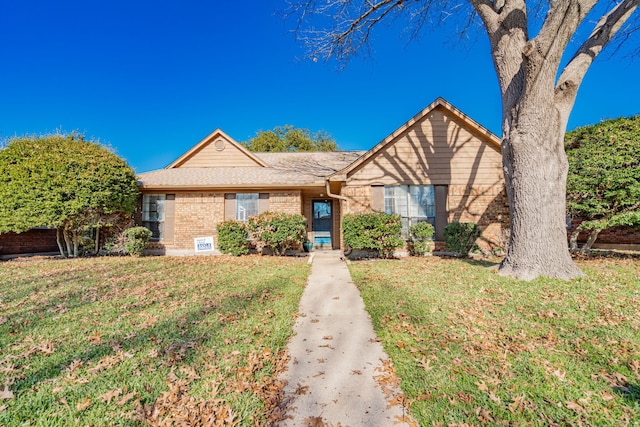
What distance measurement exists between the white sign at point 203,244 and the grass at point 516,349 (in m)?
8.08

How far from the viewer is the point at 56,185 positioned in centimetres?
923

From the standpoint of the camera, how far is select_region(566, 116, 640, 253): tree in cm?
789

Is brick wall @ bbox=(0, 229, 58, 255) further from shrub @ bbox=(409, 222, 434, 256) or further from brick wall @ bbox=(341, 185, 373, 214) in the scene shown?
shrub @ bbox=(409, 222, 434, 256)

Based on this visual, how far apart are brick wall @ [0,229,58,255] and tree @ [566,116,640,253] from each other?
61.2 feet

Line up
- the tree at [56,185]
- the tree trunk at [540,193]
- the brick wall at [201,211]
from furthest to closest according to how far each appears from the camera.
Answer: the brick wall at [201,211] < the tree at [56,185] < the tree trunk at [540,193]

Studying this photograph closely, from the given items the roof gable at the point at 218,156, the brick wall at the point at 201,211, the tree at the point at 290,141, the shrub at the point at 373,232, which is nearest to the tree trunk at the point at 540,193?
the shrub at the point at 373,232

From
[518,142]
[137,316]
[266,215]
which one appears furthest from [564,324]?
[266,215]

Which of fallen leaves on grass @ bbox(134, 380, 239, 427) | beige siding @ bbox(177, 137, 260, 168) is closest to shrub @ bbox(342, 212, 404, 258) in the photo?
beige siding @ bbox(177, 137, 260, 168)

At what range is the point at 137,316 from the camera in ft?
13.6

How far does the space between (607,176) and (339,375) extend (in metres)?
9.78

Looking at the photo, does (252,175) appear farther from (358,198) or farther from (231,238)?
(358,198)

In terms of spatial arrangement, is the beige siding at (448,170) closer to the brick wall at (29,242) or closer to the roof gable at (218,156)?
the roof gable at (218,156)

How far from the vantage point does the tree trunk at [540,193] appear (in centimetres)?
589

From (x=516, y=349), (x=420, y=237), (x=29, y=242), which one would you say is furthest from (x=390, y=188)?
(x=29, y=242)
